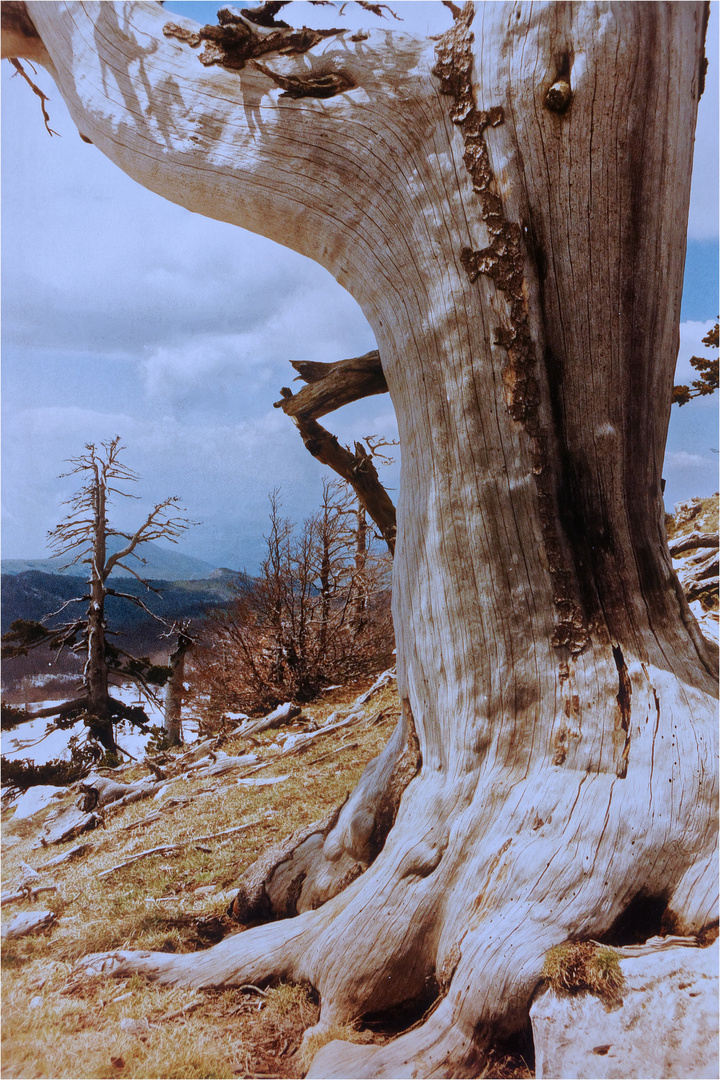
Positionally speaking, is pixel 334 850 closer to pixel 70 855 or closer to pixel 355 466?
pixel 70 855

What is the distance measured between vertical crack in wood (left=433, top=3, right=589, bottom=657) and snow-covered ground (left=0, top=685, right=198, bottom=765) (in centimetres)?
399

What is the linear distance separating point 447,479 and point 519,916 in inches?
47.5

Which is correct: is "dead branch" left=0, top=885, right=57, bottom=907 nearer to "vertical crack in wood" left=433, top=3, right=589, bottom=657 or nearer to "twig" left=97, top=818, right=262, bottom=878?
"twig" left=97, top=818, right=262, bottom=878

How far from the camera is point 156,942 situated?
2229 millimetres

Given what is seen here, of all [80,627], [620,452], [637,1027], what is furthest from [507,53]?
[80,627]

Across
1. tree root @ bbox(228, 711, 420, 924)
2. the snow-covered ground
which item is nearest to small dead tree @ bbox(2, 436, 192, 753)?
the snow-covered ground

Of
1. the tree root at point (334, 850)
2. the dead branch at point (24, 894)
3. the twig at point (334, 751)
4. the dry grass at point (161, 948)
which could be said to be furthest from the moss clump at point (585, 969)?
the twig at point (334, 751)

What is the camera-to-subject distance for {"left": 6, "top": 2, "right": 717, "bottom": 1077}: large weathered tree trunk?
1.53 meters

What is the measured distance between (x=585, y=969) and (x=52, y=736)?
4.09m

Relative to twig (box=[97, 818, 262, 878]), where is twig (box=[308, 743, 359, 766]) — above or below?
above

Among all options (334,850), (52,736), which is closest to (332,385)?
(334,850)

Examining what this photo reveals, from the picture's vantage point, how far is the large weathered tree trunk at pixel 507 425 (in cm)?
153

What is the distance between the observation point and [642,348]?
5.62ft

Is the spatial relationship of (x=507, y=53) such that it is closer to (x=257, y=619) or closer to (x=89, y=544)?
(x=89, y=544)
